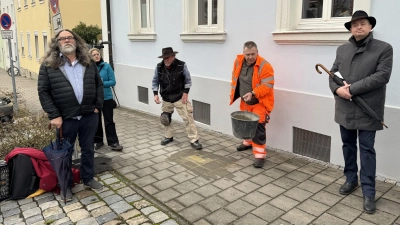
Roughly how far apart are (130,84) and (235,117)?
5.38 m

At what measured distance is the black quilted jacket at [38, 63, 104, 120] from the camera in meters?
3.88

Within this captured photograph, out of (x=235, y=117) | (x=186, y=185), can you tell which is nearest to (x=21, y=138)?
(x=186, y=185)

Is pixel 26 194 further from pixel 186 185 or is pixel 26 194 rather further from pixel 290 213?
pixel 290 213

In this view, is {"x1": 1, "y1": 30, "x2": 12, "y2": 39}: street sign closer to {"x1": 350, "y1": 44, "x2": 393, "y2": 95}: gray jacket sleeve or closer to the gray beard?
the gray beard

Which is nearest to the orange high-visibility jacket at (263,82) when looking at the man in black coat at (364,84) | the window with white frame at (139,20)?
the man in black coat at (364,84)

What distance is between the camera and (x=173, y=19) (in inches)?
300

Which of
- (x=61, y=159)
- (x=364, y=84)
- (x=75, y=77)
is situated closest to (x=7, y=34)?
(x=75, y=77)

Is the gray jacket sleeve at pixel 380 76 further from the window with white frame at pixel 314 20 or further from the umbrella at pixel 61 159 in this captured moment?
the umbrella at pixel 61 159

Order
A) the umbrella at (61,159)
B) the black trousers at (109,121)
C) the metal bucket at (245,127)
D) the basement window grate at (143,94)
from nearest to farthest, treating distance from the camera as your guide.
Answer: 1. the umbrella at (61,159)
2. the metal bucket at (245,127)
3. the black trousers at (109,121)
4. the basement window grate at (143,94)

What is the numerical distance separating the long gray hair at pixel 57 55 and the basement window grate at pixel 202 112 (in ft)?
10.8

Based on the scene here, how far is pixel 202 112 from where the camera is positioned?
7191 millimetres

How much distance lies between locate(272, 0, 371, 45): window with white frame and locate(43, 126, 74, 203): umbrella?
3.43 meters

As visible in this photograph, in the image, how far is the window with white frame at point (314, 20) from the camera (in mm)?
4539

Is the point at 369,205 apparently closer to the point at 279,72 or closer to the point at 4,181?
the point at 279,72
